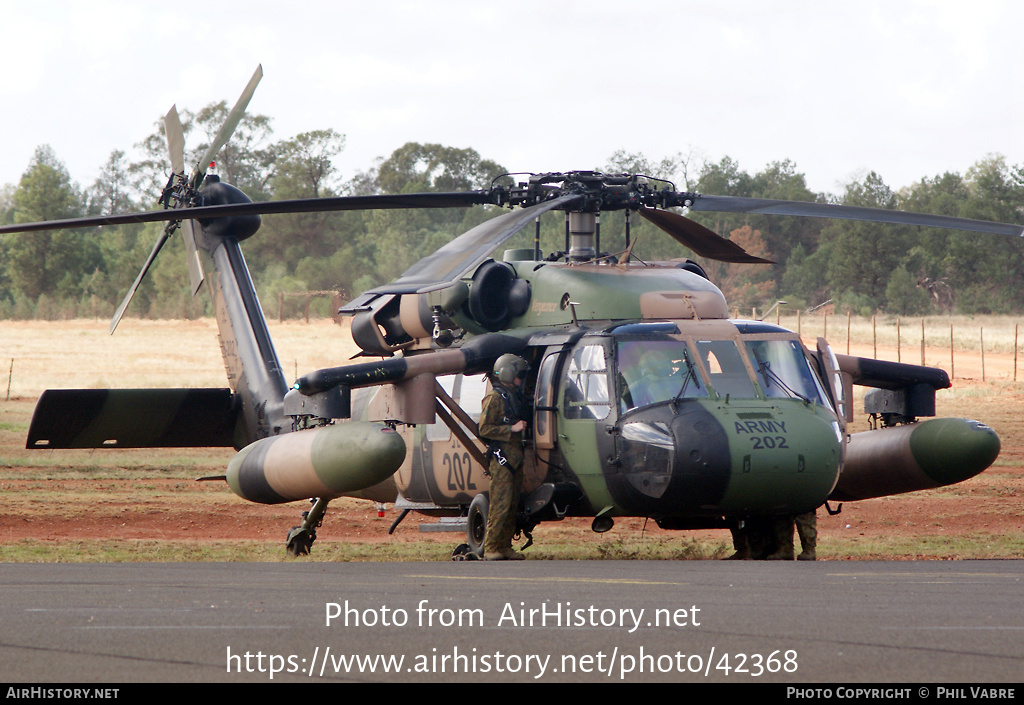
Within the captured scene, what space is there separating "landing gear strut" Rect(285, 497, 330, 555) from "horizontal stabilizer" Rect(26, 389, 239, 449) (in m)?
1.13

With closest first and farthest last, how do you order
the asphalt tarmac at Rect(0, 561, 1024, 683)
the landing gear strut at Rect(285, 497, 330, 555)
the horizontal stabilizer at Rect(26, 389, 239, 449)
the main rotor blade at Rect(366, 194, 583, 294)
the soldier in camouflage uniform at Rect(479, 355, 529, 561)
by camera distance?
1. the asphalt tarmac at Rect(0, 561, 1024, 683)
2. the main rotor blade at Rect(366, 194, 583, 294)
3. the soldier in camouflage uniform at Rect(479, 355, 529, 561)
4. the horizontal stabilizer at Rect(26, 389, 239, 449)
5. the landing gear strut at Rect(285, 497, 330, 555)

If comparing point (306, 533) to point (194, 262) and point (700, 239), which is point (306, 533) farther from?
point (700, 239)

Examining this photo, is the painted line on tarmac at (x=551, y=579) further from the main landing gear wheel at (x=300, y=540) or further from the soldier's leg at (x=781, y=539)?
the main landing gear wheel at (x=300, y=540)

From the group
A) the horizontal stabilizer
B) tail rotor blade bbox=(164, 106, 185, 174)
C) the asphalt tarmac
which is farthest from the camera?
tail rotor blade bbox=(164, 106, 185, 174)

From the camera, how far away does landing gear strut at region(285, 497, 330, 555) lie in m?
14.1

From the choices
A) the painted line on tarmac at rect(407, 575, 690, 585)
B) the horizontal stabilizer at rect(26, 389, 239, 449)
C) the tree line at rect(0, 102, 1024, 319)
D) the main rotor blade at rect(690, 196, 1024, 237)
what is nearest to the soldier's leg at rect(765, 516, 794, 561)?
the main rotor blade at rect(690, 196, 1024, 237)

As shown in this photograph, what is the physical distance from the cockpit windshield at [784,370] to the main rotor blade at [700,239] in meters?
1.67

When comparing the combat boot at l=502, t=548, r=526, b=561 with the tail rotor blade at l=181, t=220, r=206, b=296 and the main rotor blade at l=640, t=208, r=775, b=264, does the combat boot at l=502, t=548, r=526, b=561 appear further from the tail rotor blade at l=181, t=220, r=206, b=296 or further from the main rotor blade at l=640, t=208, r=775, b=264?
the tail rotor blade at l=181, t=220, r=206, b=296

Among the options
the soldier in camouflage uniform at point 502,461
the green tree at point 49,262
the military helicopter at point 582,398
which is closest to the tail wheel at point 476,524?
the military helicopter at point 582,398

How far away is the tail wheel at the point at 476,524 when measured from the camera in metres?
11.5

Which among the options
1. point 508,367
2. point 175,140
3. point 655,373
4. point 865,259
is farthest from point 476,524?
point 865,259

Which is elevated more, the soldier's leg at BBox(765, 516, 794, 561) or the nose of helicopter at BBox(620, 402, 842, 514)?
the nose of helicopter at BBox(620, 402, 842, 514)

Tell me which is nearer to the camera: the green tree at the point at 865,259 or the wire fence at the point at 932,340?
the wire fence at the point at 932,340
